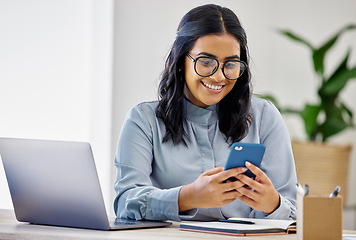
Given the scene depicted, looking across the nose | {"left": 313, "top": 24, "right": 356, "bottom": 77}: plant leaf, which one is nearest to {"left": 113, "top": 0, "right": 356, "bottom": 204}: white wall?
{"left": 313, "top": 24, "right": 356, "bottom": 77}: plant leaf

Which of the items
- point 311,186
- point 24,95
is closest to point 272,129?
point 24,95

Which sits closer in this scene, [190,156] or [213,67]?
[213,67]

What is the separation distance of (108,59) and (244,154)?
6.83ft

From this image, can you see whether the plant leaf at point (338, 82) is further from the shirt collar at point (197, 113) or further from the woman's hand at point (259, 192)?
the woman's hand at point (259, 192)

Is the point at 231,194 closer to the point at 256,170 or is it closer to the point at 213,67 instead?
the point at 256,170

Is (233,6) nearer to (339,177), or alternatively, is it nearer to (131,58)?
(131,58)

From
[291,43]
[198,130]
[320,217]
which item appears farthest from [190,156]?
[291,43]

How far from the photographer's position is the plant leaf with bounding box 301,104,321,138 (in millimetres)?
3723

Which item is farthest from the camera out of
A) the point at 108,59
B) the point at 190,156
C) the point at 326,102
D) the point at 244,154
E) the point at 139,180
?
the point at 326,102

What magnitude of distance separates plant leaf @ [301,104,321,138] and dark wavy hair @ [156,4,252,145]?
6.14 feet

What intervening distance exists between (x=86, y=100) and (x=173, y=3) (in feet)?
2.84

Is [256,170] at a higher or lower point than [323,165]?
higher

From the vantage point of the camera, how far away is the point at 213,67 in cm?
176

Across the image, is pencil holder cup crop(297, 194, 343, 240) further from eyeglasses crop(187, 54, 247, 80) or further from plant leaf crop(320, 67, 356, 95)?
plant leaf crop(320, 67, 356, 95)
